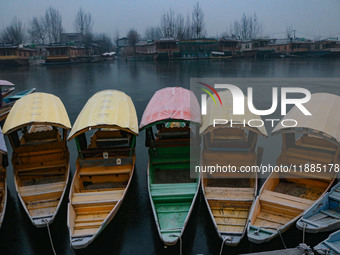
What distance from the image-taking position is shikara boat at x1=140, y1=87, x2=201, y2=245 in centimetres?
646

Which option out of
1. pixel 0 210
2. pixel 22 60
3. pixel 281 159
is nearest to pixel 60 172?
pixel 0 210

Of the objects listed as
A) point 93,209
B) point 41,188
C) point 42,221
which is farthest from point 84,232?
point 41,188

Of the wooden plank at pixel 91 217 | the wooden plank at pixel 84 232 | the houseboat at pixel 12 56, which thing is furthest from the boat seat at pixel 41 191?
the houseboat at pixel 12 56

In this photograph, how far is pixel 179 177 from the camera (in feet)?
27.7

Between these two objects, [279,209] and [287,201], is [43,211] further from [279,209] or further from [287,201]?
[287,201]

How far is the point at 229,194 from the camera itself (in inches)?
275

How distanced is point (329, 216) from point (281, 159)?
7.31 feet

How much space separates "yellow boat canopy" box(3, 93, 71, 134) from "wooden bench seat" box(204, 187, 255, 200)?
5.06 m

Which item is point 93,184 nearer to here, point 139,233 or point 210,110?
point 139,233

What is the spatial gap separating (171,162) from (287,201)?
354 cm

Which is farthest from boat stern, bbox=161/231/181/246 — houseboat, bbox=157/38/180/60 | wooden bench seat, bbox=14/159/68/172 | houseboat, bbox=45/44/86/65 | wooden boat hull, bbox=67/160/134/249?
houseboat, bbox=157/38/180/60

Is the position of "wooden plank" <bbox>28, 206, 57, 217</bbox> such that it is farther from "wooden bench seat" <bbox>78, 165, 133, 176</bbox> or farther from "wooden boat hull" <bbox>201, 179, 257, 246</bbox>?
"wooden boat hull" <bbox>201, 179, 257, 246</bbox>

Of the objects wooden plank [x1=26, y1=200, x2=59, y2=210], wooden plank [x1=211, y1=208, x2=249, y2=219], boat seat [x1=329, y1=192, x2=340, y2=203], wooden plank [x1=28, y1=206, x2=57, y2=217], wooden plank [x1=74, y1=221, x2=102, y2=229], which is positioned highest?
boat seat [x1=329, y1=192, x2=340, y2=203]

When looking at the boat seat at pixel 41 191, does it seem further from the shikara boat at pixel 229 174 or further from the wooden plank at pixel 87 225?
the shikara boat at pixel 229 174
